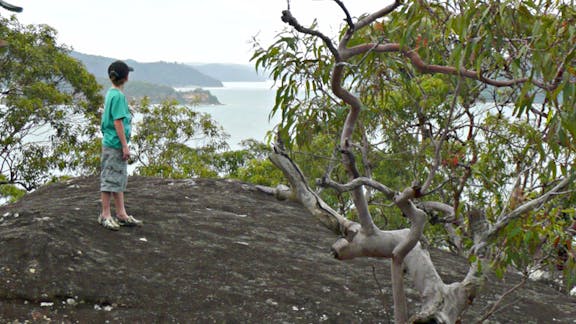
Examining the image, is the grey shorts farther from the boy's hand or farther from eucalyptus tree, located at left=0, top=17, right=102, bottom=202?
eucalyptus tree, located at left=0, top=17, right=102, bottom=202

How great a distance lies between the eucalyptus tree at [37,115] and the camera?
55.2 feet

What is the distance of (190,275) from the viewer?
230 inches

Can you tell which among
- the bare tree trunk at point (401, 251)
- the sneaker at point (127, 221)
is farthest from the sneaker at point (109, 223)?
the bare tree trunk at point (401, 251)

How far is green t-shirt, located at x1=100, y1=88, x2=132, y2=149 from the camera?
6.01 m

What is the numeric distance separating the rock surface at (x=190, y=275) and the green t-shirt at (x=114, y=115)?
99 centimetres

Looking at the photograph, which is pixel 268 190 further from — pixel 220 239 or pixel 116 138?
pixel 116 138

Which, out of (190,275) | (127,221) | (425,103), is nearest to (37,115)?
(127,221)

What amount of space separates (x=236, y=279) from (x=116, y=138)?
1.83 meters

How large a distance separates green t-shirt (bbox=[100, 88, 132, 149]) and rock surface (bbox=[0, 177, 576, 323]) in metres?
0.99

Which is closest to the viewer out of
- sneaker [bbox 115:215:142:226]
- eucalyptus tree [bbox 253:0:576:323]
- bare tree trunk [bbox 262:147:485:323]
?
eucalyptus tree [bbox 253:0:576:323]

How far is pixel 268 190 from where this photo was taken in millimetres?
10367

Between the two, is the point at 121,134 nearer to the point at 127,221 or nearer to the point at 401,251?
the point at 127,221

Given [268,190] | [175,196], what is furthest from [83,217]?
[268,190]

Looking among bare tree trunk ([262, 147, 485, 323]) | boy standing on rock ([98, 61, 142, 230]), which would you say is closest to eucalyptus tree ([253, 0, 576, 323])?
bare tree trunk ([262, 147, 485, 323])
